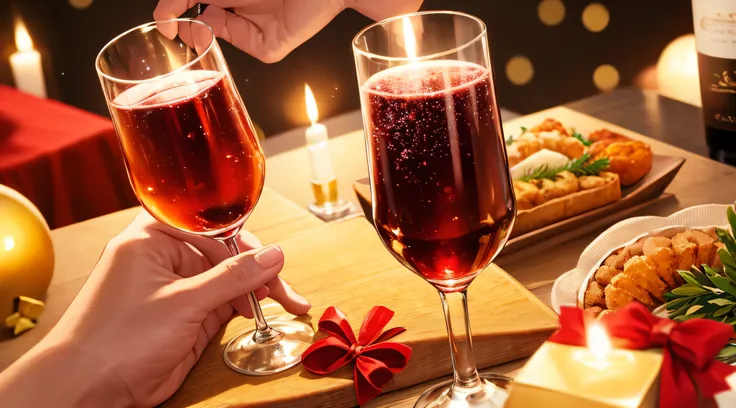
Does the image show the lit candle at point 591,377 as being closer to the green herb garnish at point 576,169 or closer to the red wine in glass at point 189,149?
the red wine in glass at point 189,149

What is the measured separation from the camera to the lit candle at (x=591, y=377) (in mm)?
532

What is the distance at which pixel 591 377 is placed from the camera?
55cm

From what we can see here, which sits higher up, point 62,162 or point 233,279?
point 233,279

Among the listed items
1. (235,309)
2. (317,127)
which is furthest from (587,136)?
(235,309)

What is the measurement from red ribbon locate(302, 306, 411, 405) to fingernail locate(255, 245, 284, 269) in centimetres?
9

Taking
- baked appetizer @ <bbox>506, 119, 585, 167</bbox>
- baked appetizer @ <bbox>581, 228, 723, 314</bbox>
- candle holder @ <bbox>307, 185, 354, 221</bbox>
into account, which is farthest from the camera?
candle holder @ <bbox>307, 185, 354, 221</bbox>

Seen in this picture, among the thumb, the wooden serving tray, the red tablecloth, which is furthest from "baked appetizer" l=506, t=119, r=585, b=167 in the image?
the red tablecloth

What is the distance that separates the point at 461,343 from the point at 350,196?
3.01 feet

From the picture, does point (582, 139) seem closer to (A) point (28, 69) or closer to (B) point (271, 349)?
(B) point (271, 349)

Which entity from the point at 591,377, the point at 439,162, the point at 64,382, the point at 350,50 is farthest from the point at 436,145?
the point at 350,50

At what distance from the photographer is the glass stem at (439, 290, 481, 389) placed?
769 millimetres

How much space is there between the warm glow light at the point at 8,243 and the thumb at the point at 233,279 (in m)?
0.44

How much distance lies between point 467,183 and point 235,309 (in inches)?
19.7

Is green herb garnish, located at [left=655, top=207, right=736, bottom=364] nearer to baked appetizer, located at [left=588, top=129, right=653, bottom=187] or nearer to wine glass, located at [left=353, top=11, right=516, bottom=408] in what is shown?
wine glass, located at [left=353, top=11, right=516, bottom=408]
